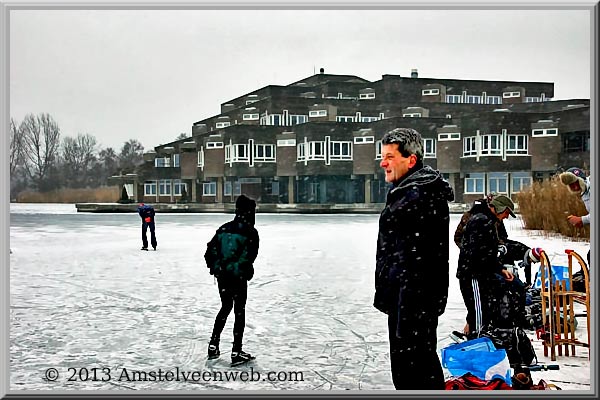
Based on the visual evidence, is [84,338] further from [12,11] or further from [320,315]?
[12,11]

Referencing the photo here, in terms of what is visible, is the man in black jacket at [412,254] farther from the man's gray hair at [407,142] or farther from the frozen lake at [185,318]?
the frozen lake at [185,318]

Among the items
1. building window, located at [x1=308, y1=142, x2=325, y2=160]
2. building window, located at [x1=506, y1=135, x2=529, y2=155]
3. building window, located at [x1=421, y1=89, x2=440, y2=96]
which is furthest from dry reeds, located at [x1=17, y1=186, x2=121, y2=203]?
building window, located at [x1=308, y1=142, x2=325, y2=160]

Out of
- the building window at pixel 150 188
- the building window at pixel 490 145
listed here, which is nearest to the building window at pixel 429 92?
the building window at pixel 490 145

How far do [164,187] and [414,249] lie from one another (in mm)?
29723

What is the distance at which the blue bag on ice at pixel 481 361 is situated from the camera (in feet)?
15.0

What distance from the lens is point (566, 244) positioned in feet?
39.6

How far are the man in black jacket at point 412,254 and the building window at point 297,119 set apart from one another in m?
35.6

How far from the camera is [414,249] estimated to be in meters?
3.75

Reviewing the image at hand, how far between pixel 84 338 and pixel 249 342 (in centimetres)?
174

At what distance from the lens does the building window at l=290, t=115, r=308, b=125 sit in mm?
39628

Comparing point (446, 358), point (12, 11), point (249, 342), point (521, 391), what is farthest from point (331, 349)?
point (12, 11)

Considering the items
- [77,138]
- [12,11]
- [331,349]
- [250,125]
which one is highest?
[250,125]

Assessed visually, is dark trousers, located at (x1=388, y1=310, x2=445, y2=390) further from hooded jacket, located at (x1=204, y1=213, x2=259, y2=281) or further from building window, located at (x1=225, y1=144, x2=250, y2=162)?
building window, located at (x1=225, y1=144, x2=250, y2=162)

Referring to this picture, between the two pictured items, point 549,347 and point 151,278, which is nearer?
point 549,347
